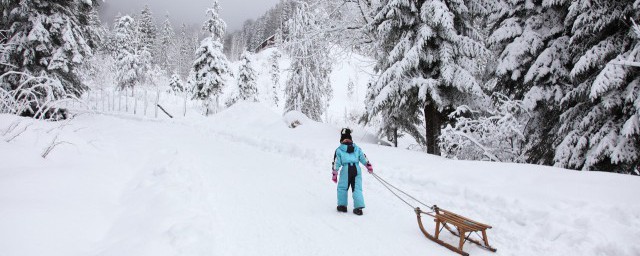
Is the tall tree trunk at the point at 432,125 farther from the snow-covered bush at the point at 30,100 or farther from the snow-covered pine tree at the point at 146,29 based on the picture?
the snow-covered pine tree at the point at 146,29

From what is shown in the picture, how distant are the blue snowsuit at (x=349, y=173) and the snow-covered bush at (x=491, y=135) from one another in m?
4.16

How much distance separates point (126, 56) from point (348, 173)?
4438cm

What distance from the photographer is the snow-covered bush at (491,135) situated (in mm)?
9539

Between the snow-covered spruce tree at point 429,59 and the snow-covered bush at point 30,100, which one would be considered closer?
the snow-covered bush at point 30,100

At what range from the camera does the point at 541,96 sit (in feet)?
30.0

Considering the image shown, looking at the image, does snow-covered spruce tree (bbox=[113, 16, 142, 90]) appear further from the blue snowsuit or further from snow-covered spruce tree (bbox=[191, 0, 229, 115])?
the blue snowsuit

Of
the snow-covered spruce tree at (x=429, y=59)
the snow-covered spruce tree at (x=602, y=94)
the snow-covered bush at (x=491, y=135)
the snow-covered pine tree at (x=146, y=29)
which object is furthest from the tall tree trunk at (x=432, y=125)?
the snow-covered pine tree at (x=146, y=29)

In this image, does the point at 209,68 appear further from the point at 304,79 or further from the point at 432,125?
the point at 432,125

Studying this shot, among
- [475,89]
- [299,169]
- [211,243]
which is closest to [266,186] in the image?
[299,169]

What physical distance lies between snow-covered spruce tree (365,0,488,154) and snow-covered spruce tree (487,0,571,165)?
2.82 feet

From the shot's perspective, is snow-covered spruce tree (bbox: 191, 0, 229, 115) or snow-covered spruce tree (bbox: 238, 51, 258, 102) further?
snow-covered spruce tree (bbox: 238, 51, 258, 102)

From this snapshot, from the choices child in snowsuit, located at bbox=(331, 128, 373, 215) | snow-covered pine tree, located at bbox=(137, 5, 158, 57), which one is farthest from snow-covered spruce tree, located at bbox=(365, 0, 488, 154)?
snow-covered pine tree, located at bbox=(137, 5, 158, 57)

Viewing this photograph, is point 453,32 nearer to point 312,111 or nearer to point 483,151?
point 483,151

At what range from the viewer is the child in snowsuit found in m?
6.33
